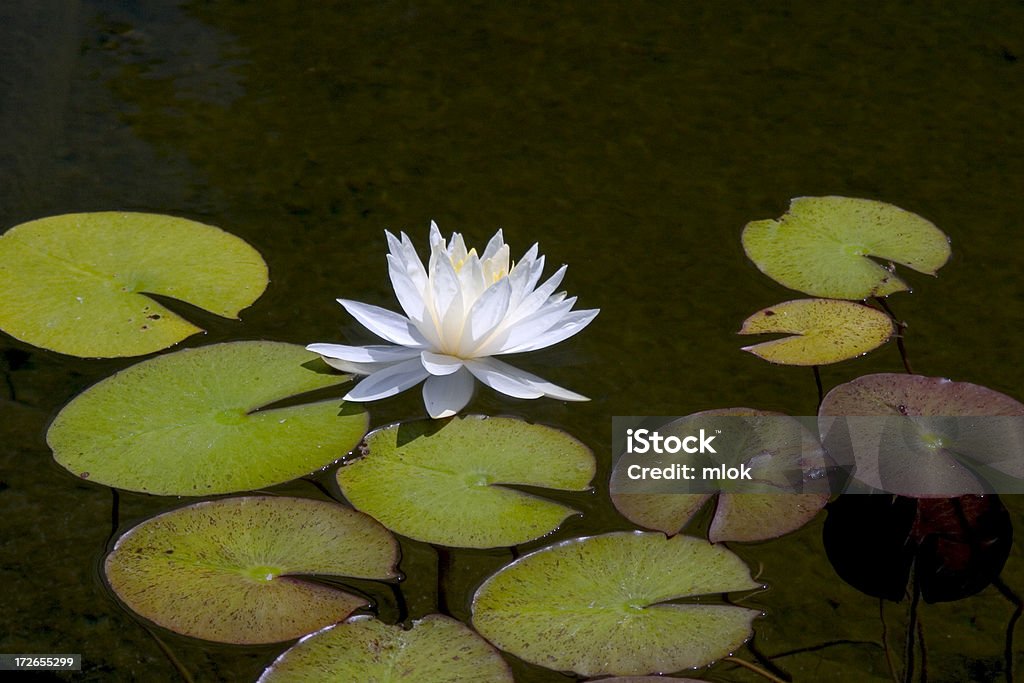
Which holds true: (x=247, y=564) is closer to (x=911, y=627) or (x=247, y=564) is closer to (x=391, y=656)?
(x=391, y=656)

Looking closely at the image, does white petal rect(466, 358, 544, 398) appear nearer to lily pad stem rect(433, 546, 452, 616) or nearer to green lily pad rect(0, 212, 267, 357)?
lily pad stem rect(433, 546, 452, 616)

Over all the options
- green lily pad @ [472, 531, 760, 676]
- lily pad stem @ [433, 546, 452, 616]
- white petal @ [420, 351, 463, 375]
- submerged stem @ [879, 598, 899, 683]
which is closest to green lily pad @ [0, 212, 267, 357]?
white petal @ [420, 351, 463, 375]

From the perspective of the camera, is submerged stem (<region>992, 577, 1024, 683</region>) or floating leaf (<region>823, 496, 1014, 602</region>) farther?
floating leaf (<region>823, 496, 1014, 602</region>)

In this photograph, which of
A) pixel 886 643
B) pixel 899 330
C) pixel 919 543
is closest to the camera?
pixel 886 643

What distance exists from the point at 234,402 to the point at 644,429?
669 mm

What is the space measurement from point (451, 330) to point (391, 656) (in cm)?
56

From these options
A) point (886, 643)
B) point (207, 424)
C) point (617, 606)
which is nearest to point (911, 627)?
point (886, 643)

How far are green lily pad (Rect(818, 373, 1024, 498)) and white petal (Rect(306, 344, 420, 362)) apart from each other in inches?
27.1

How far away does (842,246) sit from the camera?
6.68ft

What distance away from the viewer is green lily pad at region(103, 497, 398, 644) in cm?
129

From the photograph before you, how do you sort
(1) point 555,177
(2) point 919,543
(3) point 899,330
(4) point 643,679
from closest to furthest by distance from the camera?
1. (4) point 643,679
2. (2) point 919,543
3. (3) point 899,330
4. (1) point 555,177

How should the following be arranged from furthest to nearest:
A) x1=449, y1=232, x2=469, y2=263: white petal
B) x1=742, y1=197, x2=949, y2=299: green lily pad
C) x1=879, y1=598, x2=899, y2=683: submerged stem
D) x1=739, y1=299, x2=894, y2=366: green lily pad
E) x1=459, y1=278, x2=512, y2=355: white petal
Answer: x1=742, y1=197, x2=949, y2=299: green lily pad
x1=739, y1=299, x2=894, y2=366: green lily pad
x1=449, y1=232, x2=469, y2=263: white petal
x1=459, y1=278, x2=512, y2=355: white petal
x1=879, y1=598, x2=899, y2=683: submerged stem

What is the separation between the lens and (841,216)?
2.11m

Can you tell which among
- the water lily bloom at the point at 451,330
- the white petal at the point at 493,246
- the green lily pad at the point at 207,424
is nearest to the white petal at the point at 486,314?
the water lily bloom at the point at 451,330
